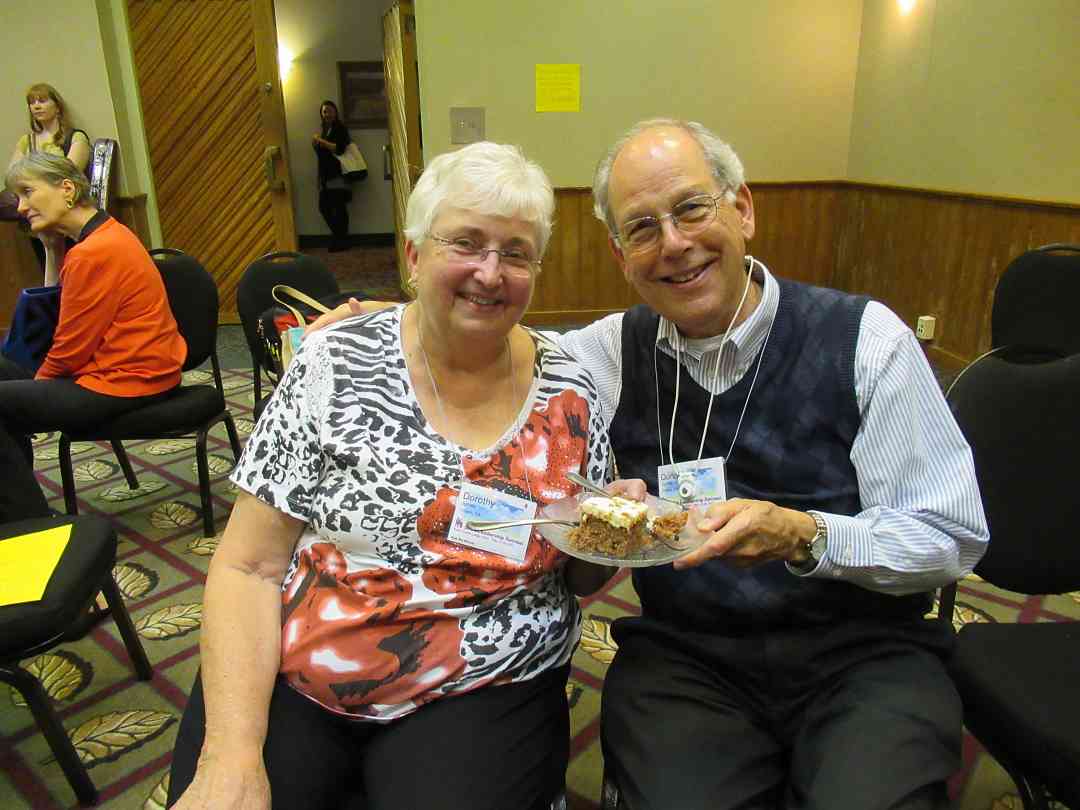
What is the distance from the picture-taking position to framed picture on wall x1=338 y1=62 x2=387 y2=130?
9.61m

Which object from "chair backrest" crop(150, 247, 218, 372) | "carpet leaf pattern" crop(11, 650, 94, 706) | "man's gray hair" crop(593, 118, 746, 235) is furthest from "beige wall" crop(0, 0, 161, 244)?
"man's gray hair" crop(593, 118, 746, 235)

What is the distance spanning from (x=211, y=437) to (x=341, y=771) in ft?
10.0

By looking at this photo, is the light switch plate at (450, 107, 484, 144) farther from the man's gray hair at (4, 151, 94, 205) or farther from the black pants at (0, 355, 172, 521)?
the black pants at (0, 355, 172, 521)

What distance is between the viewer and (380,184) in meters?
10.1

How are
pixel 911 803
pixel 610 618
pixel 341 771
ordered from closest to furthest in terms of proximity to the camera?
pixel 911 803 < pixel 341 771 < pixel 610 618

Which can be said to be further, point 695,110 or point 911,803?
point 695,110

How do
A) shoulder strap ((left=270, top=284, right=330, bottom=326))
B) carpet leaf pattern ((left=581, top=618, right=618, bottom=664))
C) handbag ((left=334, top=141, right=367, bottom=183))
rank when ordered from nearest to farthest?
carpet leaf pattern ((left=581, top=618, right=618, bottom=664)), shoulder strap ((left=270, top=284, right=330, bottom=326)), handbag ((left=334, top=141, right=367, bottom=183))

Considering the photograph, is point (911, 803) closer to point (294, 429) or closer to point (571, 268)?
point (294, 429)


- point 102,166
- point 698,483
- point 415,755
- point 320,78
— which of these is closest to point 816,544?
point 698,483

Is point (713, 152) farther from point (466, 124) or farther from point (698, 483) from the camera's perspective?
point (466, 124)

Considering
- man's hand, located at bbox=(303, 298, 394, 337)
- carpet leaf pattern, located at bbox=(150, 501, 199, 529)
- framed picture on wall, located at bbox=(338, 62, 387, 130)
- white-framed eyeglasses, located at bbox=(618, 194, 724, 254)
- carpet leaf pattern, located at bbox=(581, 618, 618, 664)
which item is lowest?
carpet leaf pattern, located at bbox=(581, 618, 618, 664)

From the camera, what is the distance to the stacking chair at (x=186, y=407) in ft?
8.47

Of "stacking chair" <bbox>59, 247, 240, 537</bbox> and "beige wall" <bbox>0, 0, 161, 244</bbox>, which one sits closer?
"stacking chair" <bbox>59, 247, 240, 537</bbox>

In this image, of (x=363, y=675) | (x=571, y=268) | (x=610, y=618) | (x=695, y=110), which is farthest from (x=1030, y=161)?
(x=363, y=675)
